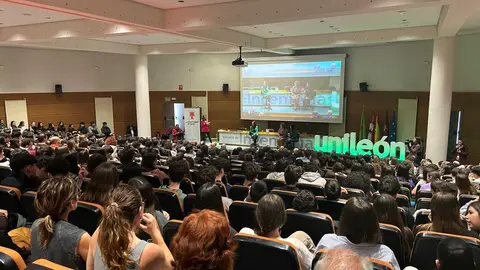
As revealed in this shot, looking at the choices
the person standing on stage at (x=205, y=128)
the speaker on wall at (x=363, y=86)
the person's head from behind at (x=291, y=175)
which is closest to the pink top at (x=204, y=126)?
the person standing on stage at (x=205, y=128)

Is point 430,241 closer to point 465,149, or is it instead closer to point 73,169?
point 73,169

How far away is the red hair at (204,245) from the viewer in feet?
4.91

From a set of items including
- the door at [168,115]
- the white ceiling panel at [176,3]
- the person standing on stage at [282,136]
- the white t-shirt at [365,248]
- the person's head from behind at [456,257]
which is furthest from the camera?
the door at [168,115]

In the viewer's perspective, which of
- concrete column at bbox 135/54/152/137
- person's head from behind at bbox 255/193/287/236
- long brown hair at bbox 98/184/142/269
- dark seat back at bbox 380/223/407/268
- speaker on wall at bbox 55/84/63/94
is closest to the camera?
long brown hair at bbox 98/184/142/269

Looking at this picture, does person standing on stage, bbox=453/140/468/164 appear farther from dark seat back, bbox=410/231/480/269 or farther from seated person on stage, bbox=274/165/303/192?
dark seat back, bbox=410/231/480/269

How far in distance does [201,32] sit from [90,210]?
7.33 meters

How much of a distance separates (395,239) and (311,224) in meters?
0.70

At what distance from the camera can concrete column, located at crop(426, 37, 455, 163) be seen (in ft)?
33.4

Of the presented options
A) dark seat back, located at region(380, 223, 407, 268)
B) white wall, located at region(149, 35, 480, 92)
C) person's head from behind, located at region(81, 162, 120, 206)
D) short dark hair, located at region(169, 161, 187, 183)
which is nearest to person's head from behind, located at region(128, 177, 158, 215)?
person's head from behind, located at region(81, 162, 120, 206)

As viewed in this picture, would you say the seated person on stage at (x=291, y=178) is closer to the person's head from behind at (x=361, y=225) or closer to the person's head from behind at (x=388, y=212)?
the person's head from behind at (x=388, y=212)

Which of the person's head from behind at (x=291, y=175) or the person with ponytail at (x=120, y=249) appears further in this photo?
the person's head from behind at (x=291, y=175)

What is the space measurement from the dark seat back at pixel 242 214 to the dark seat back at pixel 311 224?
379 mm

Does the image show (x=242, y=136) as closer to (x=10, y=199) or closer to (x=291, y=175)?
(x=291, y=175)

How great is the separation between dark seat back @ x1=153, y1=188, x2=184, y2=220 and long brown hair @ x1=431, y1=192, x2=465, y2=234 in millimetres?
2494
